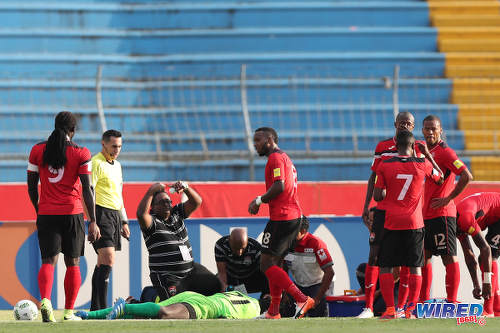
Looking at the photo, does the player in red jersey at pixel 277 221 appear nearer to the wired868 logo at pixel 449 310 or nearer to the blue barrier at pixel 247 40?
the wired868 logo at pixel 449 310

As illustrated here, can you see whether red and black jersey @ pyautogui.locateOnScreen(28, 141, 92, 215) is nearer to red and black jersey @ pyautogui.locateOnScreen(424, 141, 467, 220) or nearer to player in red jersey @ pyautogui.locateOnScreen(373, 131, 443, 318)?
player in red jersey @ pyautogui.locateOnScreen(373, 131, 443, 318)

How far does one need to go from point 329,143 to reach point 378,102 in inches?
70.4

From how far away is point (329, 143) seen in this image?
1463 centimetres

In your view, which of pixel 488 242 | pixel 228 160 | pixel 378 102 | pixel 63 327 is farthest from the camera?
pixel 378 102

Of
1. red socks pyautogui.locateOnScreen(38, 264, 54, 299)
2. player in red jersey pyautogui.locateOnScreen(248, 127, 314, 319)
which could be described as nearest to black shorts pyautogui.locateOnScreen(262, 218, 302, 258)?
player in red jersey pyautogui.locateOnScreen(248, 127, 314, 319)

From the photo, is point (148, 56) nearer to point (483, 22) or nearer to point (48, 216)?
point (483, 22)

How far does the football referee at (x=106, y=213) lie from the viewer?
28.6ft

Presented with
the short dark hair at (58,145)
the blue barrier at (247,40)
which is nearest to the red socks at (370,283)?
the short dark hair at (58,145)

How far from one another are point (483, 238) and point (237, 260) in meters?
2.27

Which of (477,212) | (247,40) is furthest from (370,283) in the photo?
(247,40)

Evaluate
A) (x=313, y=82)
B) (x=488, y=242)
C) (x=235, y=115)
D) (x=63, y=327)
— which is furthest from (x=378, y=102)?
(x=63, y=327)

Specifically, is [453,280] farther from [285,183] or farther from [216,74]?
[216,74]

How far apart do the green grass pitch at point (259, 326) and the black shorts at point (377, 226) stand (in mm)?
1034

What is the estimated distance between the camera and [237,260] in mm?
8977
